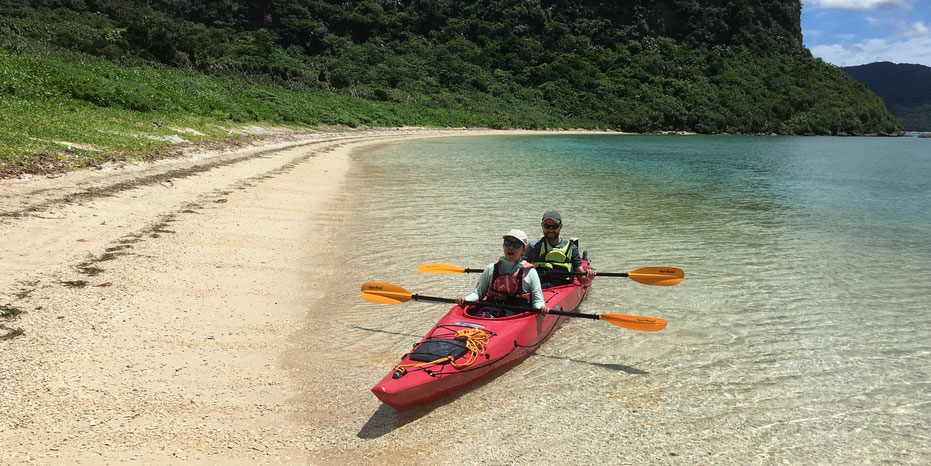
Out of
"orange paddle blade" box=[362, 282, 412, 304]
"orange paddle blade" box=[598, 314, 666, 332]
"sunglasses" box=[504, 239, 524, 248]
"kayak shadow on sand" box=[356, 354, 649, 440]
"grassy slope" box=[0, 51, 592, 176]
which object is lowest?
"kayak shadow on sand" box=[356, 354, 649, 440]

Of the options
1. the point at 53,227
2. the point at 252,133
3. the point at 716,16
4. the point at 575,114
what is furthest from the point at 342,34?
the point at 53,227

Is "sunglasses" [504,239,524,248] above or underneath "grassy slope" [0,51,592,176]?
underneath

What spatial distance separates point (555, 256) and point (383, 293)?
262cm

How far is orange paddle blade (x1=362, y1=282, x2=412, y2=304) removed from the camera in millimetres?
6902

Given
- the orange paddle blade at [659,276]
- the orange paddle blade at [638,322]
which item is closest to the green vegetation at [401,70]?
the orange paddle blade at [638,322]

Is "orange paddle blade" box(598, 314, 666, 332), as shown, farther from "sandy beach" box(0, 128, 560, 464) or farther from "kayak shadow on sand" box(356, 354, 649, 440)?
"sandy beach" box(0, 128, 560, 464)

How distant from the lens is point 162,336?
5.73 m

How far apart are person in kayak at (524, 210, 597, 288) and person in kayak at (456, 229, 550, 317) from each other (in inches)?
50.4

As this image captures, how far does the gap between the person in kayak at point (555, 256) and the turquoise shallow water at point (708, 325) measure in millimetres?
699

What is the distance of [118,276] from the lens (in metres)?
7.14

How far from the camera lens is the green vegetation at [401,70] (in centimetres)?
2327

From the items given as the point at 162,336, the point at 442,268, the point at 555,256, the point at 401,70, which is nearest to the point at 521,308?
the point at 555,256

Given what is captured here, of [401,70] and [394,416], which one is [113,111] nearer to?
[394,416]

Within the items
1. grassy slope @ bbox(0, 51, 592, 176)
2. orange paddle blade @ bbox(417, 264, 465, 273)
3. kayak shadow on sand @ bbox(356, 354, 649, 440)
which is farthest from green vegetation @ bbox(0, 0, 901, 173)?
kayak shadow on sand @ bbox(356, 354, 649, 440)
